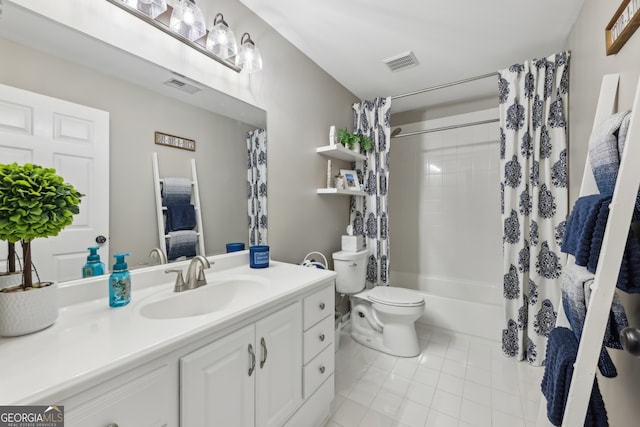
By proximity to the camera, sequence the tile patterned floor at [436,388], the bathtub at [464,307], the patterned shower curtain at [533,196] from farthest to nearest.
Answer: the bathtub at [464,307], the patterned shower curtain at [533,196], the tile patterned floor at [436,388]

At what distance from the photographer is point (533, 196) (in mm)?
1860

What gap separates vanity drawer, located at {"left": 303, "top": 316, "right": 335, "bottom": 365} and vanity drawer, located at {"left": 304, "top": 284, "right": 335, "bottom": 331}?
3 centimetres

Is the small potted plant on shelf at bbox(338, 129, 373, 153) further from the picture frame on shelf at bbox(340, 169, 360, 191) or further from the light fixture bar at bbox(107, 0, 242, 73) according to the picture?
the light fixture bar at bbox(107, 0, 242, 73)

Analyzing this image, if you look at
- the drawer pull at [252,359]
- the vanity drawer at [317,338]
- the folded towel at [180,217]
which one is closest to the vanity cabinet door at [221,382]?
the drawer pull at [252,359]

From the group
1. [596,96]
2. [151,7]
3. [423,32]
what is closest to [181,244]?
[151,7]

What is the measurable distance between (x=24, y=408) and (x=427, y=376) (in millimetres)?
1943

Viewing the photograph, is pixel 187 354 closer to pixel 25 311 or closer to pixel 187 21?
pixel 25 311

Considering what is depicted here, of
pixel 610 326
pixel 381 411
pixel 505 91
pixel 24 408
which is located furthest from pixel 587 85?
pixel 24 408

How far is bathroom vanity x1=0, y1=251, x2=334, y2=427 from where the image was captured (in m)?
0.57

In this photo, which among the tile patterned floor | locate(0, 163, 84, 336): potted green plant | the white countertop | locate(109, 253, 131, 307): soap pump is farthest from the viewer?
the tile patterned floor

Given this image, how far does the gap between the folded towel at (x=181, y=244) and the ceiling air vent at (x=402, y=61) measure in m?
1.86

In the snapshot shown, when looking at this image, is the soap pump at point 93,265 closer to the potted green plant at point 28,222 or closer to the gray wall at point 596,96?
the potted green plant at point 28,222

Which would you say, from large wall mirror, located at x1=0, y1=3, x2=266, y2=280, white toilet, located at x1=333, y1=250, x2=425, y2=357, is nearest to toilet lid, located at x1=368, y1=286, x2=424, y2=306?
white toilet, located at x1=333, y1=250, x2=425, y2=357

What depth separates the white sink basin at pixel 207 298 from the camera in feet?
3.20
